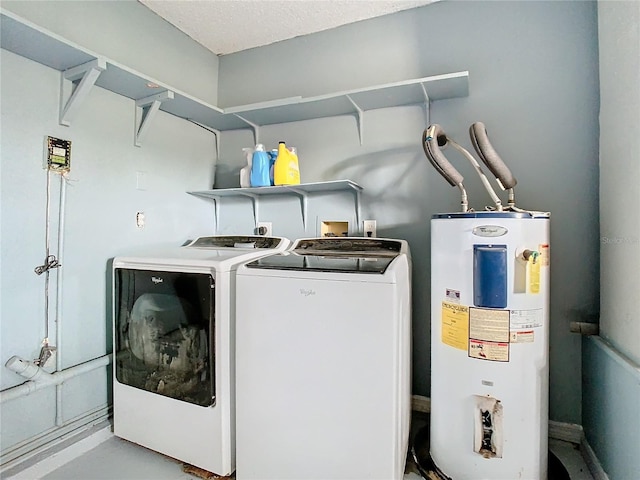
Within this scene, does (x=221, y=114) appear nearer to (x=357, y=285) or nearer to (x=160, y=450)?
(x=357, y=285)

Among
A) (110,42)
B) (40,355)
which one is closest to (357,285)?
(40,355)

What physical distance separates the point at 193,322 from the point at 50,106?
1305 mm

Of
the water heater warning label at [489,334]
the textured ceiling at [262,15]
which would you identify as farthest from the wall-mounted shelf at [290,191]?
the textured ceiling at [262,15]

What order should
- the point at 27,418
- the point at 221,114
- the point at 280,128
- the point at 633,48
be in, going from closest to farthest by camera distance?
1. the point at 633,48
2. the point at 27,418
3. the point at 221,114
4. the point at 280,128

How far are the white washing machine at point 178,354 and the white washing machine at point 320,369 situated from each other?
87 mm

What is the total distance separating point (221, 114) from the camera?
2.33m

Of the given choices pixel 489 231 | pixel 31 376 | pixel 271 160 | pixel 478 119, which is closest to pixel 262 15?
pixel 271 160

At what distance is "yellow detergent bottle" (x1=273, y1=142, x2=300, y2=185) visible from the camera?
215 centimetres

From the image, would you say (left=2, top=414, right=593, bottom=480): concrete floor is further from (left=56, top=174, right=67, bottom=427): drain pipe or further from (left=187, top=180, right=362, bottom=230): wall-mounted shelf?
(left=187, top=180, right=362, bottom=230): wall-mounted shelf

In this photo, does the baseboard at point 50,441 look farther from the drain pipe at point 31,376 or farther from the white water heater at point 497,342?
the white water heater at point 497,342

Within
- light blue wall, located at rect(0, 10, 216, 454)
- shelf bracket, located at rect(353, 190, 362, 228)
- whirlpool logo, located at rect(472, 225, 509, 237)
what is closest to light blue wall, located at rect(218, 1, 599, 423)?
shelf bracket, located at rect(353, 190, 362, 228)

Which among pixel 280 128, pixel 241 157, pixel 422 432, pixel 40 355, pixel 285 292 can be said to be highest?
pixel 280 128

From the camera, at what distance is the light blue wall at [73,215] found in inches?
59.6

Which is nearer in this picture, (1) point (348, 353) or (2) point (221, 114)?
(1) point (348, 353)
